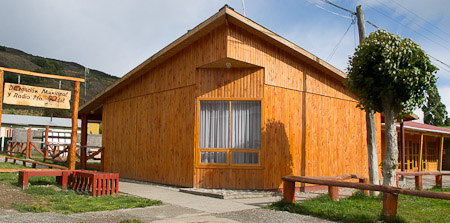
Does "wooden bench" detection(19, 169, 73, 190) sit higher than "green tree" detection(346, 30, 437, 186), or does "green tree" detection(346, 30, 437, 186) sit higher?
"green tree" detection(346, 30, 437, 186)

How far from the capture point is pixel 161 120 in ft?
40.4

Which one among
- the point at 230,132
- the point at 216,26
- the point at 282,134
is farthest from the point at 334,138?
the point at 216,26

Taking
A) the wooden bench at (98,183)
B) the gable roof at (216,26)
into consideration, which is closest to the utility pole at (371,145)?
the gable roof at (216,26)

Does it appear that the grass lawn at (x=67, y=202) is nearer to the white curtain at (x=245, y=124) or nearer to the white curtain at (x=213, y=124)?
the white curtain at (x=213, y=124)

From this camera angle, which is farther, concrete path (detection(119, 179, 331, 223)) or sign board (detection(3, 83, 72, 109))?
sign board (detection(3, 83, 72, 109))

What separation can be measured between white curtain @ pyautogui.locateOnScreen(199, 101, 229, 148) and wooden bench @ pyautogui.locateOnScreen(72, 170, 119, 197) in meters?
2.69

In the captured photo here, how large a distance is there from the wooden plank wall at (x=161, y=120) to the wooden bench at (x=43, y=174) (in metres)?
2.93

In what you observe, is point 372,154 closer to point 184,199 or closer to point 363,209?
point 363,209

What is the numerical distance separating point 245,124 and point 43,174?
18.3 feet

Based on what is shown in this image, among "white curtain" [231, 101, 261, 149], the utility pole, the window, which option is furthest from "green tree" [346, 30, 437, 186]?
the window

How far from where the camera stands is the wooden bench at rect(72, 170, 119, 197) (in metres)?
8.98

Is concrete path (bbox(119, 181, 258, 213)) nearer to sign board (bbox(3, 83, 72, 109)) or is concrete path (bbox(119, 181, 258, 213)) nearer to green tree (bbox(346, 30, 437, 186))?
sign board (bbox(3, 83, 72, 109))

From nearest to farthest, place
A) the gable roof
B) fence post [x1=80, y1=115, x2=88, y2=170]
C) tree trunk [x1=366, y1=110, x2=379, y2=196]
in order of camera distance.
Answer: tree trunk [x1=366, y1=110, x2=379, y2=196], the gable roof, fence post [x1=80, y1=115, x2=88, y2=170]

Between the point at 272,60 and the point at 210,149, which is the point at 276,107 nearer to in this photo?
the point at 272,60
